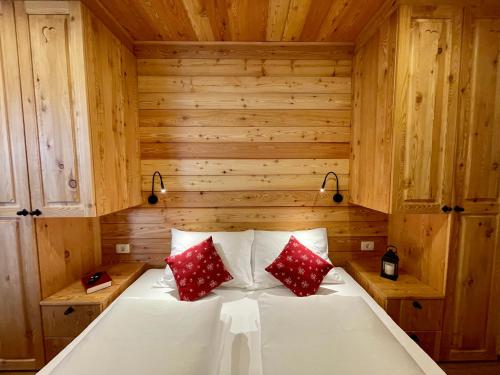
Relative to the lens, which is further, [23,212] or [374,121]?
[374,121]

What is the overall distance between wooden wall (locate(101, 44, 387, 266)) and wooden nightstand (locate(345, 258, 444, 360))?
58cm

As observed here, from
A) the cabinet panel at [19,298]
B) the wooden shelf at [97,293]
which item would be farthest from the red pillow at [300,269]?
the cabinet panel at [19,298]

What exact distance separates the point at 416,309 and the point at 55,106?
2729mm

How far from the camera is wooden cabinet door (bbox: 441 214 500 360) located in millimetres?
1764

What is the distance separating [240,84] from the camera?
2.26 metres

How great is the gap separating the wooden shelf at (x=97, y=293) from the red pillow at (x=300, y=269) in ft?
3.65

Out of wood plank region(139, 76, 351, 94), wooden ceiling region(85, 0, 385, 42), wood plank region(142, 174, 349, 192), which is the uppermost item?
wooden ceiling region(85, 0, 385, 42)

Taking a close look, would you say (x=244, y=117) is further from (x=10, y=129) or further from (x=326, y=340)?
(x=326, y=340)

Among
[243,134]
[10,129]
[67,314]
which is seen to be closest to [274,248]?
[243,134]

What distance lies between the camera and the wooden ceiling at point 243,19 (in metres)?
1.70

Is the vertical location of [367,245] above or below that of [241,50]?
below

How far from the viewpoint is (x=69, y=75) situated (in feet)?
5.26

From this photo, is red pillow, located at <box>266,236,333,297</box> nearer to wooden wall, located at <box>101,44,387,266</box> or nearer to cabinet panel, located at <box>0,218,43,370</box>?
wooden wall, located at <box>101,44,387,266</box>

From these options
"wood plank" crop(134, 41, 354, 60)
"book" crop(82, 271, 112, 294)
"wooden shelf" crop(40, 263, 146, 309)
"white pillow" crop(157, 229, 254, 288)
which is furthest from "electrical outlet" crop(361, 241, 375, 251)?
"book" crop(82, 271, 112, 294)
